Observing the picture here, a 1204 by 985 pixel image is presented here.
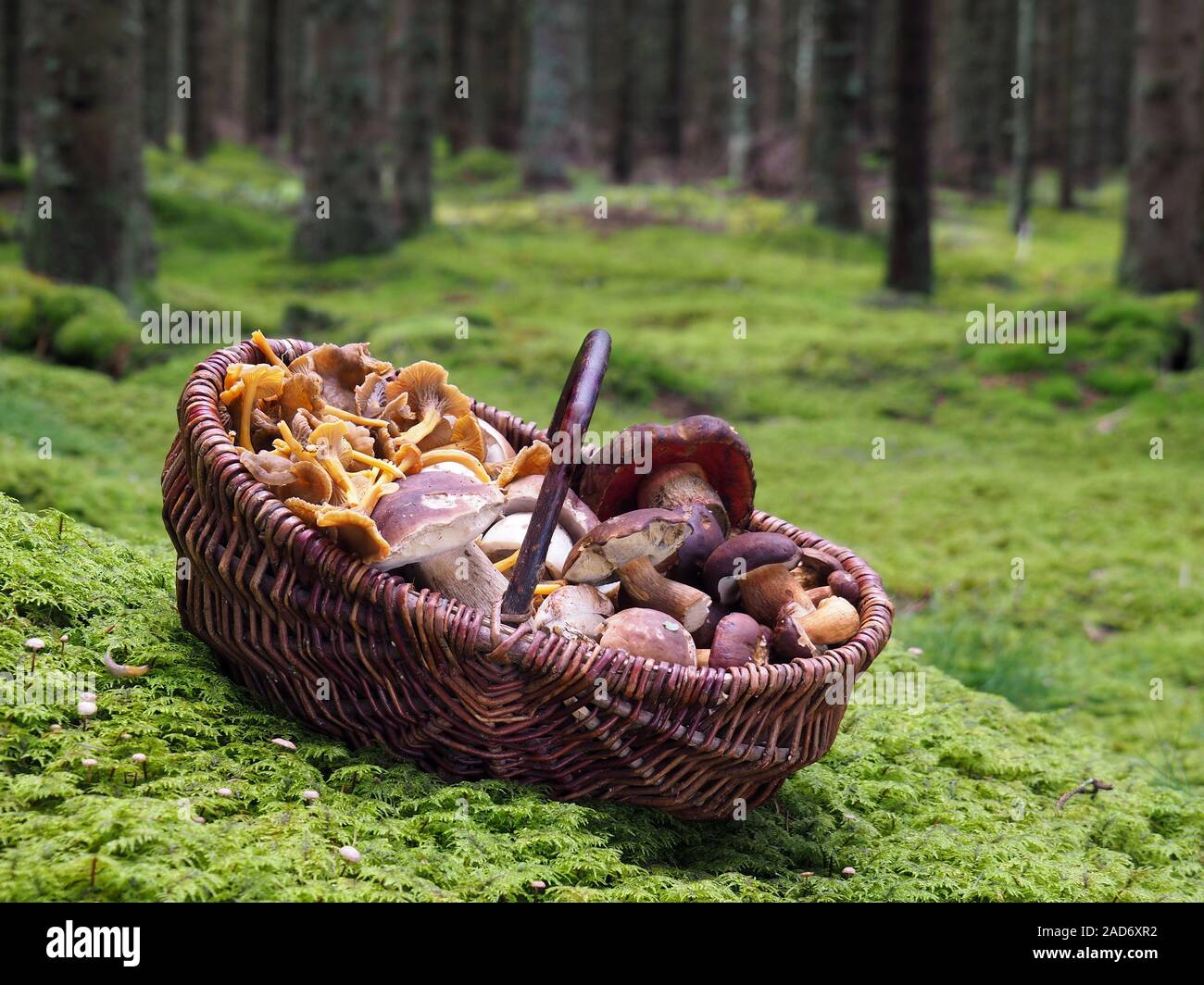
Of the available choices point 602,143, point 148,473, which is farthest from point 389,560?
point 602,143

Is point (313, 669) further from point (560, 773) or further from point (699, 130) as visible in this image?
point (699, 130)

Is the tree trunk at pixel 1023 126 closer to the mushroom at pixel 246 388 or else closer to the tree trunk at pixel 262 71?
the mushroom at pixel 246 388

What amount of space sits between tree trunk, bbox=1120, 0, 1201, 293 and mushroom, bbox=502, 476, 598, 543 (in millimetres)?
12378

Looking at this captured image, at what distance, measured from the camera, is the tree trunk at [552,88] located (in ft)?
66.6

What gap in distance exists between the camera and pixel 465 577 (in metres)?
2.93

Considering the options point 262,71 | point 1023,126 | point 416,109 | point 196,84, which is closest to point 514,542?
point 416,109

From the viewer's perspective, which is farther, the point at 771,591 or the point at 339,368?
the point at 339,368

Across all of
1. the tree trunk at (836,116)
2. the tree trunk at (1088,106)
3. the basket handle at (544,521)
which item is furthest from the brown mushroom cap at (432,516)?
the tree trunk at (1088,106)

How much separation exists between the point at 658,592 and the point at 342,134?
13.4m

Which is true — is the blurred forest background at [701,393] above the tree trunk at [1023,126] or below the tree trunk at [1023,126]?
below

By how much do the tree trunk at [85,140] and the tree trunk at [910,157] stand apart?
7782mm

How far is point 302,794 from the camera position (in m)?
2.59

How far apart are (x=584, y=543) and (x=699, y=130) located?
3316 cm

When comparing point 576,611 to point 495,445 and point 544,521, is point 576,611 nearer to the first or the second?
point 544,521
